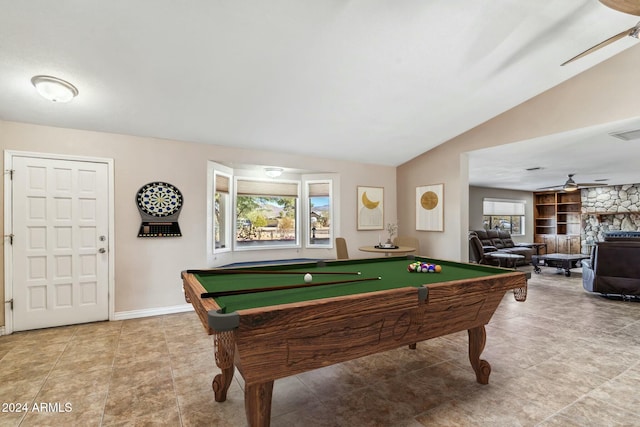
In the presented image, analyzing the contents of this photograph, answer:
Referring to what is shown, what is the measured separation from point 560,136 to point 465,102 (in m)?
1.39

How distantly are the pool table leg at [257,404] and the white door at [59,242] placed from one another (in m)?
3.27

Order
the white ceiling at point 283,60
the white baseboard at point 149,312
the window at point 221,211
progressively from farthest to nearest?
the window at point 221,211, the white baseboard at point 149,312, the white ceiling at point 283,60

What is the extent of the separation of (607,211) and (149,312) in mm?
12627

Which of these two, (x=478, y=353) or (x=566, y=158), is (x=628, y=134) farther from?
(x=478, y=353)

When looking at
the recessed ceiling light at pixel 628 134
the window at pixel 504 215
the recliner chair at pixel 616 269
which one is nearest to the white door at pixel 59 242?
the recessed ceiling light at pixel 628 134

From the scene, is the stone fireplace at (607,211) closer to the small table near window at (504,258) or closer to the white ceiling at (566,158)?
the white ceiling at (566,158)

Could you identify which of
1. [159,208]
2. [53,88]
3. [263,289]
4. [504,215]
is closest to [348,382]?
[263,289]

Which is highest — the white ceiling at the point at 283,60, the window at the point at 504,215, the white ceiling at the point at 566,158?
the white ceiling at the point at 283,60

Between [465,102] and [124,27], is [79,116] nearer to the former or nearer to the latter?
[124,27]

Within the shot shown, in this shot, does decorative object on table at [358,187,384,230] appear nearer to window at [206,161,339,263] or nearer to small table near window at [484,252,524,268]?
window at [206,161,339,263]

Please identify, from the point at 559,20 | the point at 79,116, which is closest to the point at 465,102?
the point at 559,20

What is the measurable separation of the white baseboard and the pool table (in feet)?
7.50

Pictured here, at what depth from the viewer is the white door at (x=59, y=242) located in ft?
11.0

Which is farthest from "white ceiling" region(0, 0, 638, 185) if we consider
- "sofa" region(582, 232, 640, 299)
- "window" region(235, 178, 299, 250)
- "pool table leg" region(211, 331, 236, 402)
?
"sofa" region(582, 232, 640, 299)
